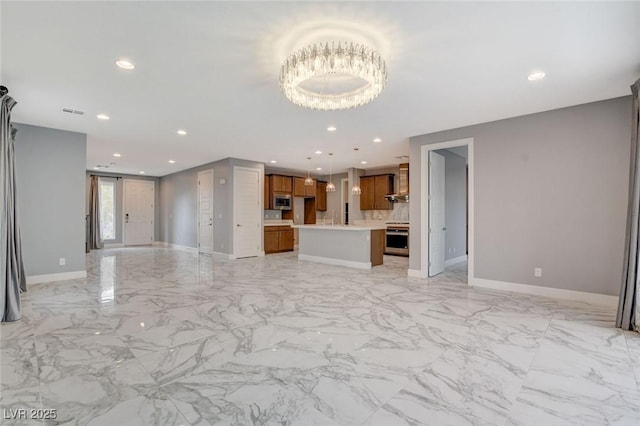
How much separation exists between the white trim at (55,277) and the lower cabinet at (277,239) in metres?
4.46

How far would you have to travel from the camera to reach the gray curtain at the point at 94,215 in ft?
33.1

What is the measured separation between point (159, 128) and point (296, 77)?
12.1 feet

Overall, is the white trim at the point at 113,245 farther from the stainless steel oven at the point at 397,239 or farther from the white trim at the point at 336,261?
the stainless steel oven at the point at 397,239

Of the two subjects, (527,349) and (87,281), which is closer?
(527,349)

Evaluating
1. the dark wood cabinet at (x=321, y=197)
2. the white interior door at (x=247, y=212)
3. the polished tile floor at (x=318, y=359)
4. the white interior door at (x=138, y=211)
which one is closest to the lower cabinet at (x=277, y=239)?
the white interior door at (x=247, y=212)

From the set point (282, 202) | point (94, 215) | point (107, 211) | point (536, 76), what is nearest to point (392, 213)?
point (282, 202)

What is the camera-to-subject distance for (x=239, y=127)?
5.25 metres

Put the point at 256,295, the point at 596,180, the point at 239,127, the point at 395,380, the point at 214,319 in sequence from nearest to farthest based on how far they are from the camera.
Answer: the point at 395,380 < the point at 214,319 < the point at 596,180 < the point at 256,295 < the point at 239,127

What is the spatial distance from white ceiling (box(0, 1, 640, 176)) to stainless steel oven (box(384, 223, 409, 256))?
3.95 metres

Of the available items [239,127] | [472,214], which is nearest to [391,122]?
[472,214]

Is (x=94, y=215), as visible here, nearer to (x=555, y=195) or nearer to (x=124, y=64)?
(x=124, y=64)

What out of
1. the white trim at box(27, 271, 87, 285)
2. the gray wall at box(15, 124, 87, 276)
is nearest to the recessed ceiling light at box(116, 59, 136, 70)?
the gray wall at box(15, 124, 87, 276)

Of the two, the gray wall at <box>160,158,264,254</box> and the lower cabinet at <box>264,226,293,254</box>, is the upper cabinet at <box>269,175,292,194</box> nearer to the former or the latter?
the gray wall at <box>160,158,264,254</box>

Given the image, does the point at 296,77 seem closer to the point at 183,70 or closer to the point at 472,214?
the point at 183,70
